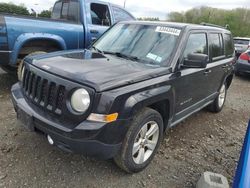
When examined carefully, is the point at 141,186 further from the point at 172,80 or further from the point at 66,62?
the point at 66,62

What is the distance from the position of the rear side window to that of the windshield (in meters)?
2.64

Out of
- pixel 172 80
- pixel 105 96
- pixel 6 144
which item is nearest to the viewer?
pixel 105 96

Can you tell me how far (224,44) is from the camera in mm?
5211

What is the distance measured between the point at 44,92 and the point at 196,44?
2348 mm

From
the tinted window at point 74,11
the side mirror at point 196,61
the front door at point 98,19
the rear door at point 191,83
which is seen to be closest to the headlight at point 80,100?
the rear door at point 191,83

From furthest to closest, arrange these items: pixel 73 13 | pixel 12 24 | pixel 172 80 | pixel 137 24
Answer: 1. pixel 73 13
2. pixel 12 24
3. pixel 137 24
4. pixel 172 80

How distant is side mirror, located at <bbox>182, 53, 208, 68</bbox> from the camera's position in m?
3.44

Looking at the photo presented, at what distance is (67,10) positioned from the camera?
676 centimetres

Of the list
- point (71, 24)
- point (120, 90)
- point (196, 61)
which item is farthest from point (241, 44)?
point (120, 90)

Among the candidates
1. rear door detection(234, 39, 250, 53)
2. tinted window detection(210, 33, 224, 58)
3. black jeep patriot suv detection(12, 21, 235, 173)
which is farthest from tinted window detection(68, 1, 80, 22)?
rear door detection(234, 39, 250, 53)

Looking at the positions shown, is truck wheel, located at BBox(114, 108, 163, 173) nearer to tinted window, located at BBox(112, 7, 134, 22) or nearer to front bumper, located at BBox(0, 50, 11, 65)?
front bumper, located at BBox(0, 50, 11, 65)

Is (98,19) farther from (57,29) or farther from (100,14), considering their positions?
(57,29)

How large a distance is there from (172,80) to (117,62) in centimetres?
71

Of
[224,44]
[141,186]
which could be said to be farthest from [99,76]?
[224,44]
